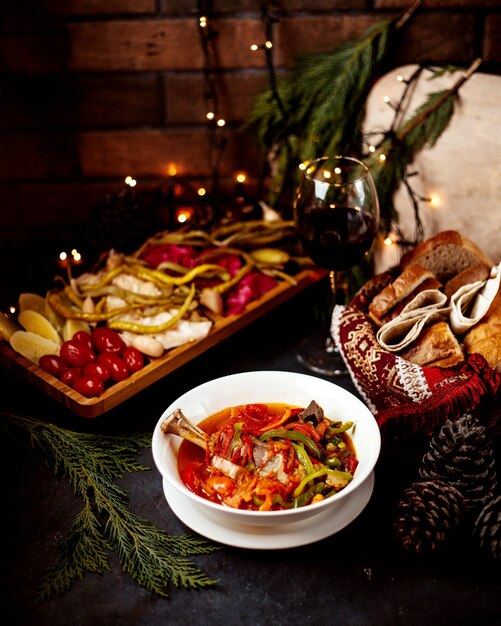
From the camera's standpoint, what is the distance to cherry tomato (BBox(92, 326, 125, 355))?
149cm

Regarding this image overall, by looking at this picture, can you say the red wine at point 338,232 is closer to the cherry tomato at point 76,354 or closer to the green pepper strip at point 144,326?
the green pepper strip at point 144,326

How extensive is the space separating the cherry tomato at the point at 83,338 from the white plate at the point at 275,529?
482 millimetres

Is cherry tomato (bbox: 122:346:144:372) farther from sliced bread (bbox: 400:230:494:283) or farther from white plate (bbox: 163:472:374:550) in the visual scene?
sliced bread (bbox: 400:230:494:283)

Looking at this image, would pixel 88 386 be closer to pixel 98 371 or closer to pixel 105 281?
pixel 98 371

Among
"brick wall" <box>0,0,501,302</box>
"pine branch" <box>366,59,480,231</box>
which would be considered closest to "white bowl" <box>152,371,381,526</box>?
"pine branch" <box>366,59,480,231</box>

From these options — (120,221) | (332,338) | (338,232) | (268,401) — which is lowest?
(332,338)

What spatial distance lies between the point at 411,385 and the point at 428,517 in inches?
10.4

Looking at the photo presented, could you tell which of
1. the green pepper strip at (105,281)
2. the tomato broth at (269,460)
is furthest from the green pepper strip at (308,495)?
the green pepper strip at (105,281)

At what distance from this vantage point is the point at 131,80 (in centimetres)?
191

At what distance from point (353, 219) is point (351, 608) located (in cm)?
77

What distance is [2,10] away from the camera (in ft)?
5.95

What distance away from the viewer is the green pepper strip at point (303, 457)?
1128mm

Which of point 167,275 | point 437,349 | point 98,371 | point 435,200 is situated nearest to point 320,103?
point 435,200

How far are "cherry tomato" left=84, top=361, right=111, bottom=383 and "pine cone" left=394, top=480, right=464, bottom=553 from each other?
0.64 meters
